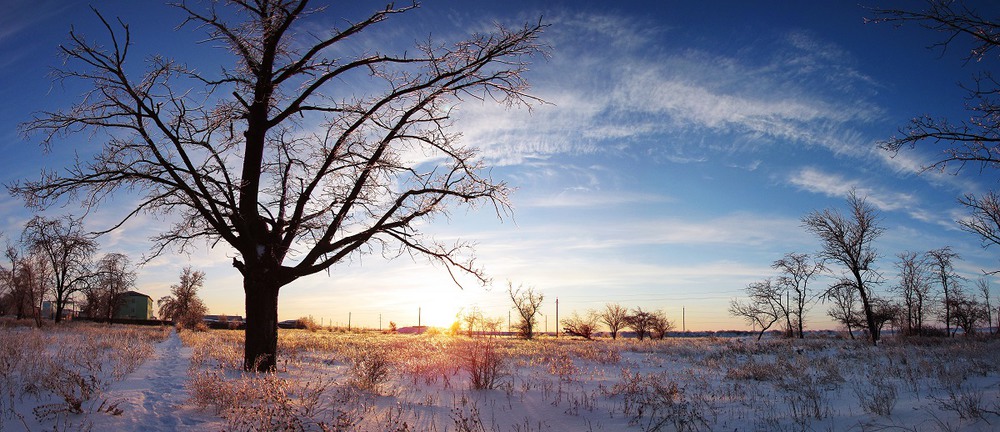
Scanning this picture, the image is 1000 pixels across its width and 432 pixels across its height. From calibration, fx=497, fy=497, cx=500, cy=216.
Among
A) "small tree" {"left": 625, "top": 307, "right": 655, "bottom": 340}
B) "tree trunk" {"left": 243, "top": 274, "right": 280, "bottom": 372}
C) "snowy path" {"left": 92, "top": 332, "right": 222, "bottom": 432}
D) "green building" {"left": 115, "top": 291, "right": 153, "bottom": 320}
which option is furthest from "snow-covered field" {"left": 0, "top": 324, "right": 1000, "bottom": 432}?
"green building" {"left": 115, "top": 291, "right": 153, "bottom": 320}

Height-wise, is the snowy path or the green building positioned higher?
the snowy path

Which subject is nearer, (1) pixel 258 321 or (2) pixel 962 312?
(1) pixel 258 321

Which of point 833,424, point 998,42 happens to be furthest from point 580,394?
point 998,42

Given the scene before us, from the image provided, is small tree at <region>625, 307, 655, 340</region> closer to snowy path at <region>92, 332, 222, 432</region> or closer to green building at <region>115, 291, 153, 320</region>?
snowy path at <region>92, 332, 222, 432</region>

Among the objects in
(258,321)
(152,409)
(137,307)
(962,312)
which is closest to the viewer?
(152,409)

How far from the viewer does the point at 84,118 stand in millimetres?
7992

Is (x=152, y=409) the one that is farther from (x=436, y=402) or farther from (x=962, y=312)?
(x=962, y=312)

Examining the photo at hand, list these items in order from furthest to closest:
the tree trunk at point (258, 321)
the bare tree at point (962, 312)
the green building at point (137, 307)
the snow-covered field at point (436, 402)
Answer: the green building at point (137, 307), the bare tree at point (962, 312), the tree trunk at point (258, 321), the snow-covered field at point (436, 402)

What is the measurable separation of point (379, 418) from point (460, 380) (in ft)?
13.0

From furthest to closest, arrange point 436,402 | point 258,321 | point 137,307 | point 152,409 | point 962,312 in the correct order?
point 137,307, point 962,312, point 258,321, point 436,402, point 152,409

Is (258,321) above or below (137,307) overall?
above

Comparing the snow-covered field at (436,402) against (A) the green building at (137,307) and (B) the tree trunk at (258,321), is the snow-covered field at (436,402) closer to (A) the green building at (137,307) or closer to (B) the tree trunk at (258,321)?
(B) the tree trunk at (258,321)

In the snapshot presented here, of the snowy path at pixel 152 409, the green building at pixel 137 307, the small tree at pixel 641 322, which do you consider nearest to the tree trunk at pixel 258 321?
the snowy path at pixel 152 409

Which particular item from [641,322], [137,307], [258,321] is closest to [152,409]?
[258,321]
